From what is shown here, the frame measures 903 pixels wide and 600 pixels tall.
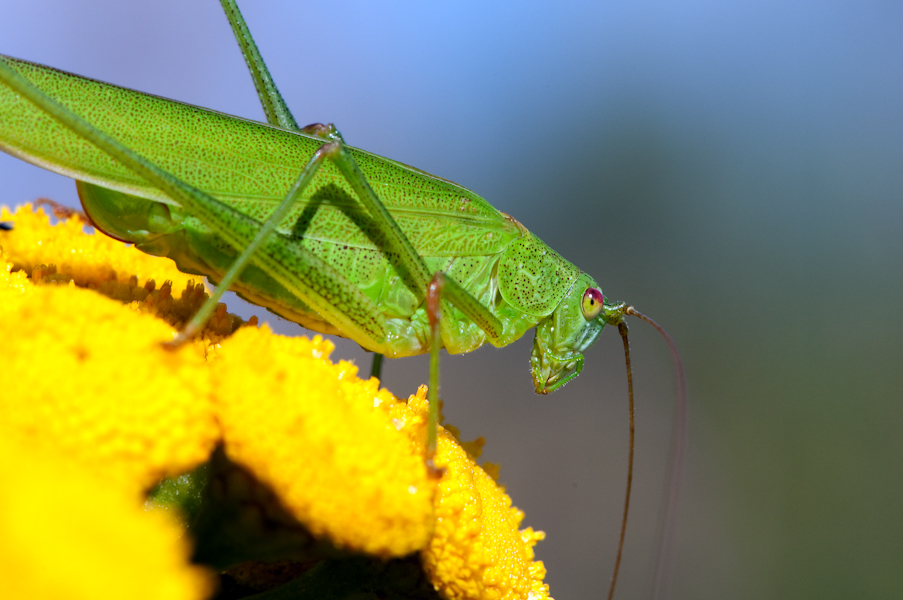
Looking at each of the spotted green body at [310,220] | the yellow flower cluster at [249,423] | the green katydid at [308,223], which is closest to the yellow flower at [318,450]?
the yellow flower cluster at [249,423]

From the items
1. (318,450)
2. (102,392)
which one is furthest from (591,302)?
(102,392)

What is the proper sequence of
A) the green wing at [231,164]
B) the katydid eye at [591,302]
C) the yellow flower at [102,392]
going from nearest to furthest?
the yellow flower at [102,392] < the green wing at [231,164] < the katydid eye at [591,302]

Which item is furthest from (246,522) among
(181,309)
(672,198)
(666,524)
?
(672,198)

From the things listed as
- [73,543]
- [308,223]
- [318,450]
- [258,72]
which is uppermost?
[258,72]

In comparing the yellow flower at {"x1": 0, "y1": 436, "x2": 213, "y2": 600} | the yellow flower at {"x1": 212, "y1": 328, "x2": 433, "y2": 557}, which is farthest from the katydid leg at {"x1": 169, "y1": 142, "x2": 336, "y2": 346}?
the yellow flower at {"x1": 0, "y1": 436, "x2": 213, "y2": 600}

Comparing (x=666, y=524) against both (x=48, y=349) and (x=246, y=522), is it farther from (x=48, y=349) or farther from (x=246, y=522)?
(x=48, y=349)

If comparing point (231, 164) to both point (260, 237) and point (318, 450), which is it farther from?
point (318, 450)

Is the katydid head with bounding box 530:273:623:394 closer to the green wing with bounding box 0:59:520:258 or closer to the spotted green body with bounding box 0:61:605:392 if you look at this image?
the spotted green body with bounding box 0:61:605:392

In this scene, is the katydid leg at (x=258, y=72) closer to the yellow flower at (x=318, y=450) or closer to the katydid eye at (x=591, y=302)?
the katydid eye at (x=591, y=302)
